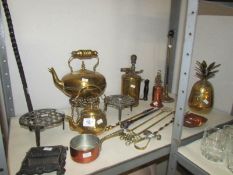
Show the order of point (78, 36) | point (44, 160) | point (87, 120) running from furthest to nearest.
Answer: point (78, 36), point (87, 120), point (44, 160)

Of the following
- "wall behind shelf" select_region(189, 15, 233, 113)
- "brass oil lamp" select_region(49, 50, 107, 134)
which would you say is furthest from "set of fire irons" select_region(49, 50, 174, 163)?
"wall behind shelf" select_region(189, 15, 233, 113)

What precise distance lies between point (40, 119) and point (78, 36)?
1.58ft

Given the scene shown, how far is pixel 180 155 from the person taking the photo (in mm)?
878

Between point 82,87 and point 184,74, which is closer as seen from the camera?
point 184,74

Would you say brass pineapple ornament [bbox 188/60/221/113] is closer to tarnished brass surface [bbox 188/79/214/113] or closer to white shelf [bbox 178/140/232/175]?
Result: tarnished brass surface [bbox 188/79/214/113]

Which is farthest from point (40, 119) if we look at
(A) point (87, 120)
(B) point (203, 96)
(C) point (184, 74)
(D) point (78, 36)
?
(B) point (203, 96)

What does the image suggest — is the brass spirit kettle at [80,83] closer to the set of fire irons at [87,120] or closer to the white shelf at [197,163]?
the set of fire irons at [87,120]

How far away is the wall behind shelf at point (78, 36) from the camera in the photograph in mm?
1022

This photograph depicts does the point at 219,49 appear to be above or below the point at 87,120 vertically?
above

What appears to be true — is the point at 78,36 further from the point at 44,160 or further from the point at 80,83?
the point at 44,160

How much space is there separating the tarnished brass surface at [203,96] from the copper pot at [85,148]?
1.98ft

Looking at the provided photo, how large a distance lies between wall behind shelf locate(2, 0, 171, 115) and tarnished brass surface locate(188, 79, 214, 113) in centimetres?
38

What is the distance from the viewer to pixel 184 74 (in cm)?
76

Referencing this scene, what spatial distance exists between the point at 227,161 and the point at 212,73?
58cm
